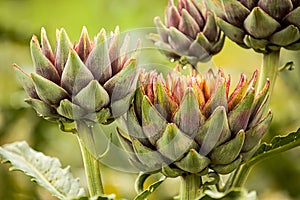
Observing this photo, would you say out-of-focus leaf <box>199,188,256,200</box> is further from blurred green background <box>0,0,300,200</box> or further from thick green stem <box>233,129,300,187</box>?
blurred green background <box>0,0,300,200</box>

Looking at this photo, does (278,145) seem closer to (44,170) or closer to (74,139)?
(44,170)

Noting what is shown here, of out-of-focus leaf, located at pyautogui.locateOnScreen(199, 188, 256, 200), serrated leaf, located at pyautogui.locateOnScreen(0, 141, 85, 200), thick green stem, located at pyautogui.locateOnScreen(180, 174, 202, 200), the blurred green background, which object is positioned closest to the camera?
out-of-focus leaf, located at pyautogui.locateOnScreen(199, 188, 256, 200)

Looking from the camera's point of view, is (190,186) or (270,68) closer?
(190,186)

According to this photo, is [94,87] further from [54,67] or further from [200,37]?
[200,37]

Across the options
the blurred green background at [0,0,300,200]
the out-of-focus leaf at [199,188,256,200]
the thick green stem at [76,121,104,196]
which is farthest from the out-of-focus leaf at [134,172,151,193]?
the blurred green background at [0,0,300,200]

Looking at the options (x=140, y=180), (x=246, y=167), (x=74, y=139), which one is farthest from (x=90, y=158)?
(x=74, y=139)

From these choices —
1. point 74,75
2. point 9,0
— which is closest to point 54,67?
point 74,75
